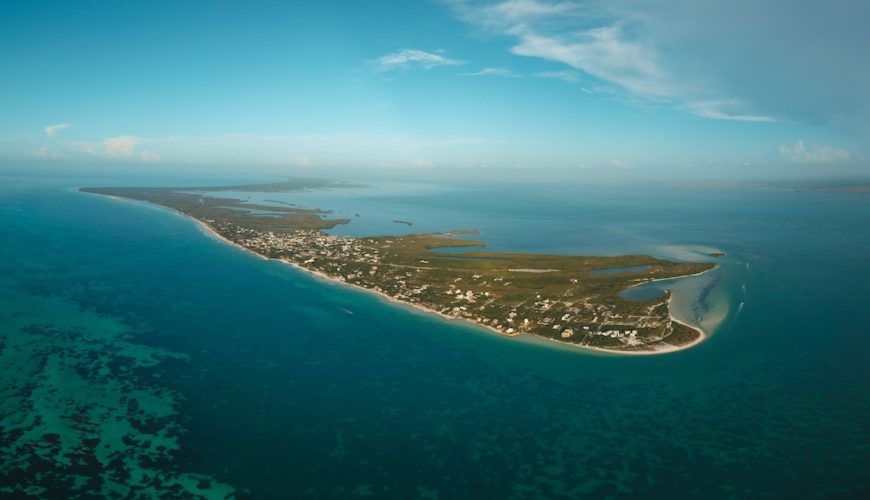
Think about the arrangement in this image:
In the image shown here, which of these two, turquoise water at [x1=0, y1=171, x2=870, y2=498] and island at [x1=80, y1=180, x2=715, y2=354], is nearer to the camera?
turquoise water at [x1=0, y1=171, x2=870, y2=498]

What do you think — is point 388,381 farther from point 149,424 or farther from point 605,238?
point 605,238

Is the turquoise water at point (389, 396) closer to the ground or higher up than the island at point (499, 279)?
closer to the ground

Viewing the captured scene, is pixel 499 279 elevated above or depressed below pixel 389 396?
above

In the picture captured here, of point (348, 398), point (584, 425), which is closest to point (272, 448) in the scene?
point (348, 398)

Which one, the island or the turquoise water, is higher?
the island

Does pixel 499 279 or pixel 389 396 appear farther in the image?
pixel 499 279
